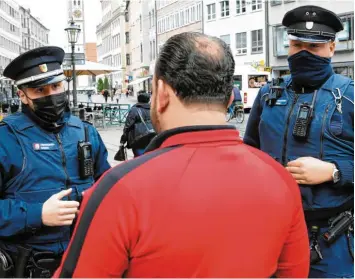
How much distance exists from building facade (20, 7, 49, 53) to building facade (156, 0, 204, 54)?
5922 cm

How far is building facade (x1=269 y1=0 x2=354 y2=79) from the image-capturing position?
114 ft

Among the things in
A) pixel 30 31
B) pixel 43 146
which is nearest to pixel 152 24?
pixel 43 146

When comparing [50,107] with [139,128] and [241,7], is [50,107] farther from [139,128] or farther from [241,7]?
[241,7]

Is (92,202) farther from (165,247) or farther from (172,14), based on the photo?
(172,14)

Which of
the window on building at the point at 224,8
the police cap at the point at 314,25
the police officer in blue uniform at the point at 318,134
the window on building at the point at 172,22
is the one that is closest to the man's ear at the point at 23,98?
the police officer in blue uniform at the point at 318,134

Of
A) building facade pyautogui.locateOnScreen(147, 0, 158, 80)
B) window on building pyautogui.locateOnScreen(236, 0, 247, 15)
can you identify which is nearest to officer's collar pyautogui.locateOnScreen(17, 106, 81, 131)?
window on building pyautogui.locateOnScreen(236, 0, 247, 15)

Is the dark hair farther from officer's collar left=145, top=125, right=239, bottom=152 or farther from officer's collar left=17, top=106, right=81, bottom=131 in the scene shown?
officer's collar left=17, top=106, right=81, bottom=131

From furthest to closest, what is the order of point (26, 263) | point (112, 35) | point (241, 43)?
point (112, 35) < point (241, 43) < point (26, 263)

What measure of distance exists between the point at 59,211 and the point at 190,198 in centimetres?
120

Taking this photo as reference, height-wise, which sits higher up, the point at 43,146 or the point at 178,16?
the point at 178,16

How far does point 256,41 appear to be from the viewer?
145ft

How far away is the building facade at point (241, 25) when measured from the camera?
4388cm

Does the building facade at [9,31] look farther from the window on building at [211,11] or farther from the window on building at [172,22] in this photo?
the window on building at [211,11]

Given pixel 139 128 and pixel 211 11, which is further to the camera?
pixel 211 11
